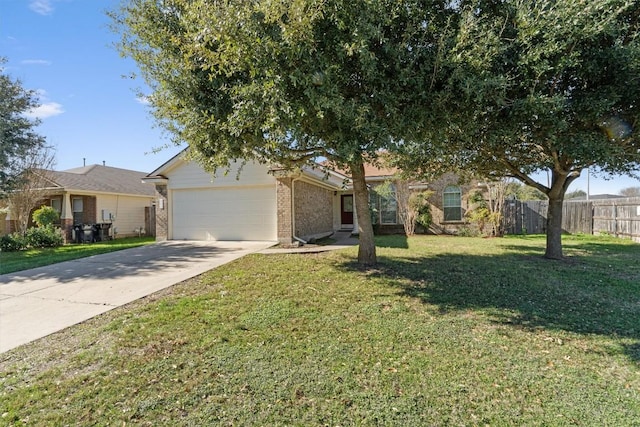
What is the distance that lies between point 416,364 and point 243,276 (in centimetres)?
468

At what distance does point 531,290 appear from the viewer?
6.31 m

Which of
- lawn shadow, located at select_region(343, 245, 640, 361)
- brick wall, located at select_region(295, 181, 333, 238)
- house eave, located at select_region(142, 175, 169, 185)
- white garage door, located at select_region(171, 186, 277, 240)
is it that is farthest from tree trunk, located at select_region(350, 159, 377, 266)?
house eave, located at select_region(142, 175, 169, 185)

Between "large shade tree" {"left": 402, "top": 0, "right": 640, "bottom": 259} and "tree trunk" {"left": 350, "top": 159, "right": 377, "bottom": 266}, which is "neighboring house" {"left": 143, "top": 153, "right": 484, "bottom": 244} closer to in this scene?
"tree trunk" {"left": 350, "top": 159, "right": 377, "bottom": 266}

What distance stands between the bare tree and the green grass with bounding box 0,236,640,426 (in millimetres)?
13524

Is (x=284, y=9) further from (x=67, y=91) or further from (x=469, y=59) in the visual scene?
(x=67, y=91)

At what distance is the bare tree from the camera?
14500 mm

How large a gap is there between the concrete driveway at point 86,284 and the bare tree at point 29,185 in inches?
296

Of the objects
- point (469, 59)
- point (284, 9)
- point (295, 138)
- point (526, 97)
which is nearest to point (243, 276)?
point (295, 138)

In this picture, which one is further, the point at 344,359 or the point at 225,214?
the point at 225,214

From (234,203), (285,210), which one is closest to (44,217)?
(234,203)

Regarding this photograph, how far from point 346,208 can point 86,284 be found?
15.3 m

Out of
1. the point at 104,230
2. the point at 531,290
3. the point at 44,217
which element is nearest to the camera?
the point at 531,290

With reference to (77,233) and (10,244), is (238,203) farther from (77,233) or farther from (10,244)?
(77,233)

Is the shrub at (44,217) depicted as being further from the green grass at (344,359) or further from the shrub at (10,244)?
the green grass at (344,359)
